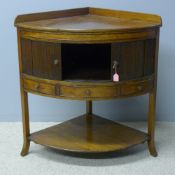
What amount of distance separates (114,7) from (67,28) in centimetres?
68

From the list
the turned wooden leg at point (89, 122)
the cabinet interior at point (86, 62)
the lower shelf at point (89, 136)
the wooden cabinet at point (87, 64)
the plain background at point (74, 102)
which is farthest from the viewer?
the plain background at point (74, 102)

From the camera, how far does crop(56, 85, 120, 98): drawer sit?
192cm

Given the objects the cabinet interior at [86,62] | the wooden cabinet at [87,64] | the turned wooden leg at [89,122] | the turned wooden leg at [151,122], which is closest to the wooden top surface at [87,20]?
the wooden cabinet at [87,64]

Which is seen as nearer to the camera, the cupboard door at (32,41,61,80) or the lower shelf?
the cupboard door at (32,41,61,80)

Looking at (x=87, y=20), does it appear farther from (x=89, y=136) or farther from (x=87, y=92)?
(x=89, y=136)

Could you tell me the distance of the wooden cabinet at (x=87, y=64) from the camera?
1877mm

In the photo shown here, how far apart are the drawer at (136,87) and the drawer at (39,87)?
343 mm

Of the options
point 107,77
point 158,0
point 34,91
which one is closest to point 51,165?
point 34,91

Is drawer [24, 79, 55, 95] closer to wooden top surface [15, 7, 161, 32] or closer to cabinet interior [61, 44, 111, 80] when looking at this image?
cabinet interior [61, 44, 111, 80]

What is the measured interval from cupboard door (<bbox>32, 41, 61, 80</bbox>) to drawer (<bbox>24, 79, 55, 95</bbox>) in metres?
0.04

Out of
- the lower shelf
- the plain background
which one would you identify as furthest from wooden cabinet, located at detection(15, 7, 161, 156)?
the plain background

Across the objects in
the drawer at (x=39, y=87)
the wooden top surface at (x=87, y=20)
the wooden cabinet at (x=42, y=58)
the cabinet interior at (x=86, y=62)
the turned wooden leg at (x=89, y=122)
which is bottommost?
the turned wooden leg at (x=89, y=122)

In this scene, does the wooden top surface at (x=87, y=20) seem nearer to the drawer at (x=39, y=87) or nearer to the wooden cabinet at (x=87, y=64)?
the wooden cabinet at (x=87, y=64)

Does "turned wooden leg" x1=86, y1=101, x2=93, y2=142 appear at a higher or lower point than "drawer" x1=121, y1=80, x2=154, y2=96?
lower
